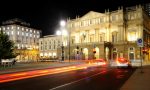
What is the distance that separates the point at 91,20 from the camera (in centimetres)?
9225

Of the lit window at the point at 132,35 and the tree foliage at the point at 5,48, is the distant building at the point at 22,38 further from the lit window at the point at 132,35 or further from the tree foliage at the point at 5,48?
the tree foliage at the point at 5,48

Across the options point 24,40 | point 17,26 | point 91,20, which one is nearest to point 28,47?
point 24,40

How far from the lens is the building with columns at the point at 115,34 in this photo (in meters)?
78.9

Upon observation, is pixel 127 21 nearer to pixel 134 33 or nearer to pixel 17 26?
pixel 134 33

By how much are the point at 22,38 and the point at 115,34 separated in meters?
57.9

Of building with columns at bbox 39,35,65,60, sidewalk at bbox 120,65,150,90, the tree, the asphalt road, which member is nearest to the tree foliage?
the tree

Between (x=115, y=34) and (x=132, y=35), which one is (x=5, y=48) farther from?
(x=132, y=35)

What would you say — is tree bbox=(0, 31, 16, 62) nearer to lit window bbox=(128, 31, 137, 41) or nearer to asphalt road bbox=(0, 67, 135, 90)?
asphalt road bbox=(0, 67, 135, 90)

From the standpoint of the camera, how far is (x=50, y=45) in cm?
11294

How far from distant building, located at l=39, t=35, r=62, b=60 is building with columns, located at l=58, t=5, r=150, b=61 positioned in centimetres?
1762

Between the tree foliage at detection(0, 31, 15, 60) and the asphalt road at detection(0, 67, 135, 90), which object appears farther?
the tree foliage at detection(0, 31, 15, 60)

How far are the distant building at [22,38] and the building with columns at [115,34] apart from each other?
35049 millimetres

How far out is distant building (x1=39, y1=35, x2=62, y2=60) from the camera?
10924cm

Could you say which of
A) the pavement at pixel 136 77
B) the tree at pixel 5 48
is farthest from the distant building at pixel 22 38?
the pavement at pixel 136 77
